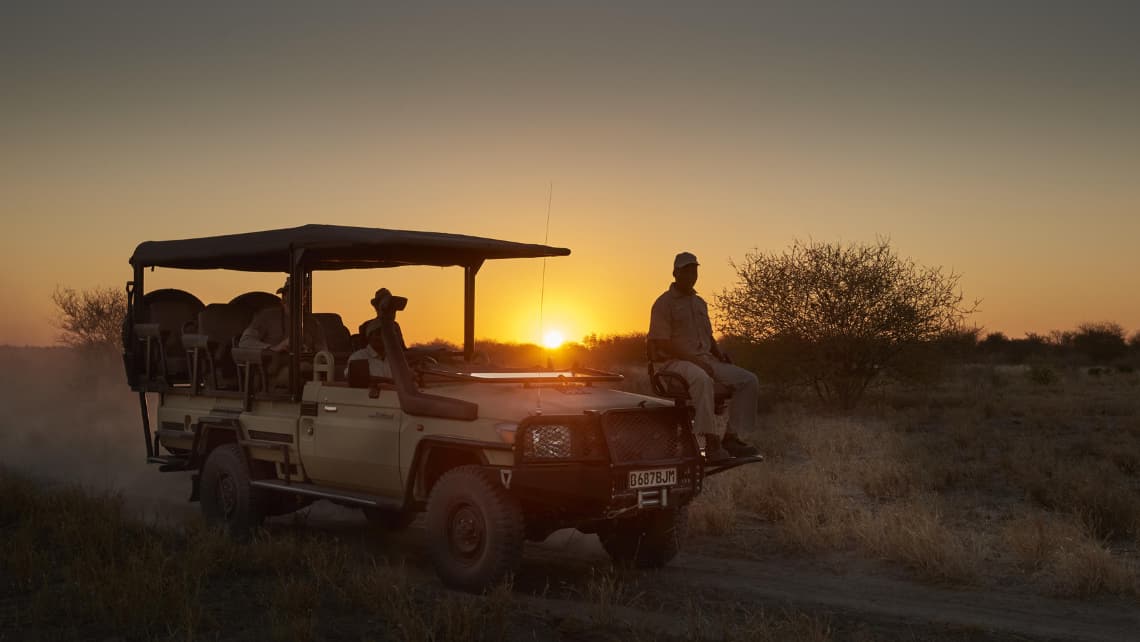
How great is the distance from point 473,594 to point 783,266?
19.3m

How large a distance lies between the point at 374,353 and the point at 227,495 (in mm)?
2373

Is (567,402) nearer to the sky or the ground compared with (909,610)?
nearer to the sky

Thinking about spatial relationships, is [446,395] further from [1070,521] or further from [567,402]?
[1070,521]

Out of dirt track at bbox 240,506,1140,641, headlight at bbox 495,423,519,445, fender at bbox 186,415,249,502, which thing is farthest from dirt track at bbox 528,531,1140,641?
fender at bbox 186,415,249,502

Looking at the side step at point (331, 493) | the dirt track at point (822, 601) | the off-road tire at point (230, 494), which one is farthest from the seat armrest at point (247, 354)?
the dirt track at point (822, 601)

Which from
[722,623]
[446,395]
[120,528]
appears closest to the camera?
[722,623]

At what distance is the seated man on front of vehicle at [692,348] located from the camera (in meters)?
9.55

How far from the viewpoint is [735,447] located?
9414mm

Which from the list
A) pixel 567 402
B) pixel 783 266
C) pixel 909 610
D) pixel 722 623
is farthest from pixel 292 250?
pixel 783 266

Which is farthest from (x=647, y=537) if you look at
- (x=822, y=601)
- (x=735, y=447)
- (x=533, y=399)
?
(x=533, y=399)

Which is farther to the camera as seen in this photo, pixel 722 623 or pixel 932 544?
pixel 932 544

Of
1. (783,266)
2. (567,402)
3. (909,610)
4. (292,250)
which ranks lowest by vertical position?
(909,610)

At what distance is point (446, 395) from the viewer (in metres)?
8.48

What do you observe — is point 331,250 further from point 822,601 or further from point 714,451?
point 822,601
